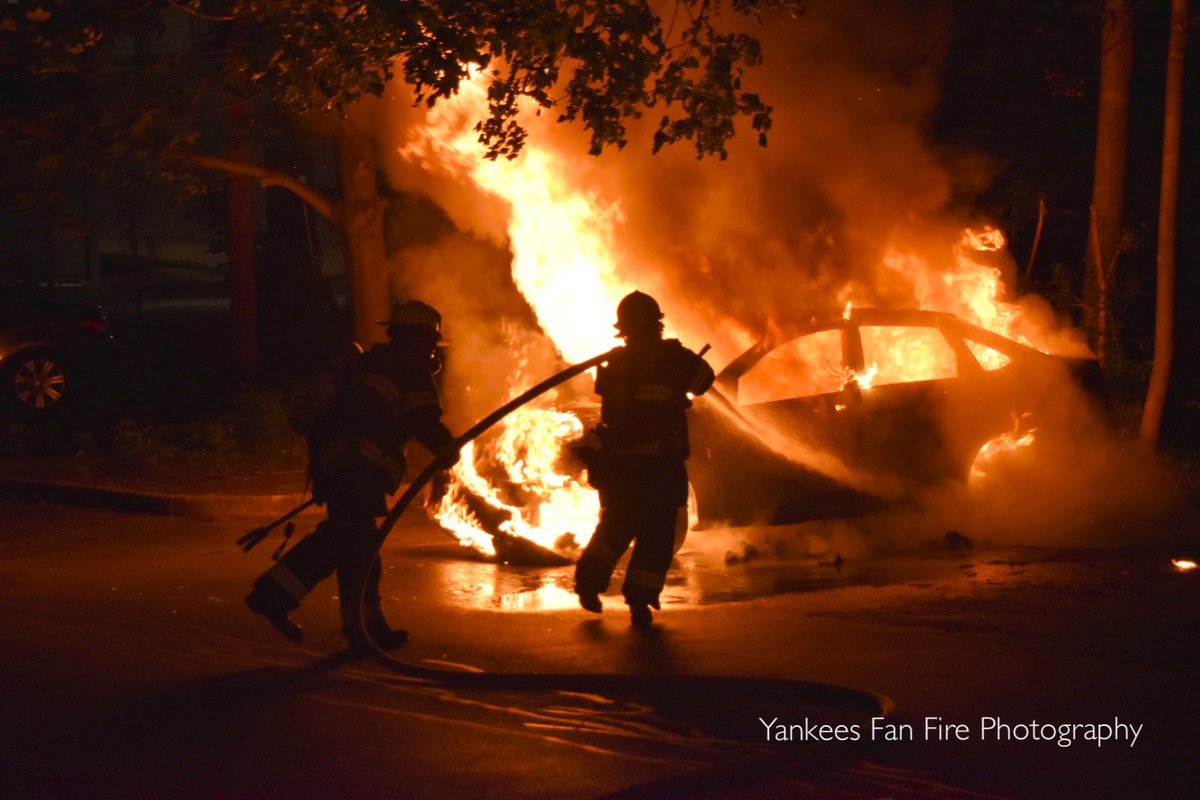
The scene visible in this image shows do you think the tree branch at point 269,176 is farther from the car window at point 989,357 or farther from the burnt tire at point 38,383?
the car window at point 989,357

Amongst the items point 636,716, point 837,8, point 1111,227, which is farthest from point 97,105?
point 636,716

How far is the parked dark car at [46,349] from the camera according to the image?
54.6 feet

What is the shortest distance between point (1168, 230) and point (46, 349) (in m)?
11.9

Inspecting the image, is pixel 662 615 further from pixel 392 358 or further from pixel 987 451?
pixel 987 451

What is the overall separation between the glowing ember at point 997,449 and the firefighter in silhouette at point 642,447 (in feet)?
10.8

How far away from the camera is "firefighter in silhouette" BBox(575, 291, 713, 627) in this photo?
299 inches

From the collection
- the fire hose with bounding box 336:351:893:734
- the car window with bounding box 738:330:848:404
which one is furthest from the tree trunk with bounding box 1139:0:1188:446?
the fire hose with bounding box 336:351:893:734

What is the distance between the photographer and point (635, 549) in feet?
25.2

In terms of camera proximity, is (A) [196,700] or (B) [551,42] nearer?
(A) [196,700]

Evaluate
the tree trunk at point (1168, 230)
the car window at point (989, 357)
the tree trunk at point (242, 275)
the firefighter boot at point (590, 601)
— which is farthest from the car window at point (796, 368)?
the tree trunk at point (242, 275)

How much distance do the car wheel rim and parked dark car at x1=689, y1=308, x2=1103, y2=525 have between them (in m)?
9.83

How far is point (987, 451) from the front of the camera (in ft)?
34.5

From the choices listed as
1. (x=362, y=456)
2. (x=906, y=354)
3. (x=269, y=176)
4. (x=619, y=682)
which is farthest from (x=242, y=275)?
(x=619, y=682)

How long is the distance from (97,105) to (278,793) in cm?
1079
